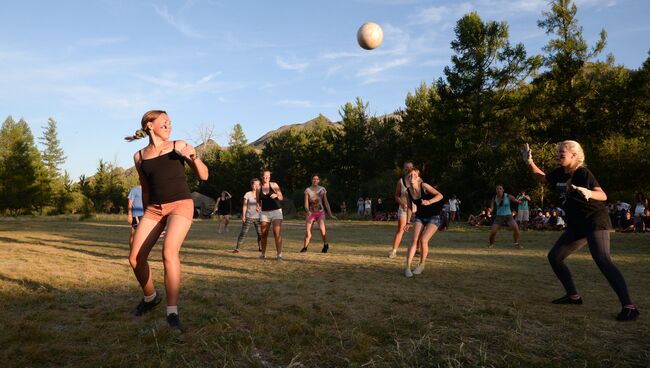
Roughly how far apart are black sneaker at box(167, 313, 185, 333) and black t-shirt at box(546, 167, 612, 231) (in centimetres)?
436

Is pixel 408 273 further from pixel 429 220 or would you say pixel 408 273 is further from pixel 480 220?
pixel 480 220

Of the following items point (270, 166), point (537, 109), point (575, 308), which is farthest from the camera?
point (270, 166)

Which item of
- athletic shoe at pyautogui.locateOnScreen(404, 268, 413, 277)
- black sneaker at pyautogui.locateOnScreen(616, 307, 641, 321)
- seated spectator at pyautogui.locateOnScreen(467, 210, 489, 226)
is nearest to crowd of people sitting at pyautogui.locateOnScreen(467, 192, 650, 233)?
seated spectator at pyautogui.locateOnScreen(467, 210, 489, 226)

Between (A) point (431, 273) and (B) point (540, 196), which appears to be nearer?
(A) point (431, 273)

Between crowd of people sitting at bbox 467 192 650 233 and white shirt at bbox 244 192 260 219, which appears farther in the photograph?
crowd of people sitting at bbox 467 192 650 233

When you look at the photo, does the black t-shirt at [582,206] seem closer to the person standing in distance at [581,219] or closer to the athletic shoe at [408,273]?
the person standing in distance at [581,219]

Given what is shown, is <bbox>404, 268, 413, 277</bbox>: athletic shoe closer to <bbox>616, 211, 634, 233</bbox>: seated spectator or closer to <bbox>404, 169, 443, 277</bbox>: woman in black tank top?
<bbox>404, 169, 443, 277</bbox>: woman in black tank top

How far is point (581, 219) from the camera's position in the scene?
522 cm

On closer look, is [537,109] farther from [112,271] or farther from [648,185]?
[112,271]

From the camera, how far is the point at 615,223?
21406 millimetres

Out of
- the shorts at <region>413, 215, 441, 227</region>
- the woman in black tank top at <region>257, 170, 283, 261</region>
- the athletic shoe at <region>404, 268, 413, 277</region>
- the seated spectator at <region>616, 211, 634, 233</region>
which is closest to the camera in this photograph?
the athletic shoe at <region>404, 268, 413, 277</region>

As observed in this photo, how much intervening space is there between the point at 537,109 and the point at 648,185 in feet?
36.2

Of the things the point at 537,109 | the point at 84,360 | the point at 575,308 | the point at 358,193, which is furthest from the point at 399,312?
the point at 358,193

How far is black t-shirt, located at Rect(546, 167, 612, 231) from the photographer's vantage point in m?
5.13
